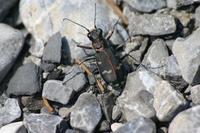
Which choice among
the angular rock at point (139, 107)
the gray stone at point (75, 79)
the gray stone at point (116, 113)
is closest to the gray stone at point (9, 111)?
the gray stone at point (75, 79)

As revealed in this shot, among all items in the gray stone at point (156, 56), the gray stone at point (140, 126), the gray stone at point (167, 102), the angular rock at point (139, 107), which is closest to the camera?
the gray stone at point (140, 126)

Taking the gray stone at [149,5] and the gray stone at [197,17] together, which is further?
the gray stone at [149,5]

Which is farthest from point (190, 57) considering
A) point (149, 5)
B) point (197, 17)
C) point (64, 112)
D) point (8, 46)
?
point (8, 46)

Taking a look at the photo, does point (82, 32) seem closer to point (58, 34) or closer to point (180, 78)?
point (58, 34)

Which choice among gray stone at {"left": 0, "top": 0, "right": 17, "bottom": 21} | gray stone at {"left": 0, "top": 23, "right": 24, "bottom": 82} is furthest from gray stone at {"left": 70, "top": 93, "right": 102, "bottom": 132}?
gray stone at {"left": 0, "top": 0, "right": 17, "bottom": 21}

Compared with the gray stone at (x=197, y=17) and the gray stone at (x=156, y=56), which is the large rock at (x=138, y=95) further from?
the gray stone at (x=197, y=17)

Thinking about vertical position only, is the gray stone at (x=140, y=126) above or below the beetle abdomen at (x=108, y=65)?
below
